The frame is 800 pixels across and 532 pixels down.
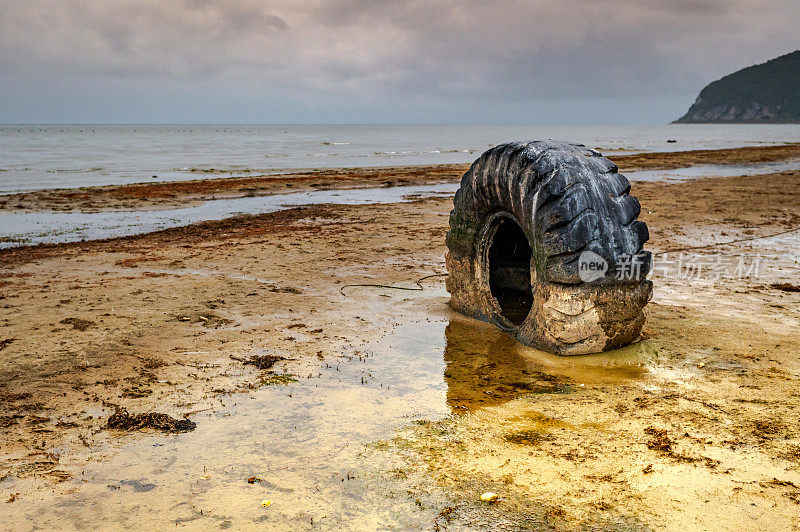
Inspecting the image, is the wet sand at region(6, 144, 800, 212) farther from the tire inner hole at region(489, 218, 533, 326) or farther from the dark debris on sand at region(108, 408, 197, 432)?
the dark debris on sand at region(108, 408, 197, 432)

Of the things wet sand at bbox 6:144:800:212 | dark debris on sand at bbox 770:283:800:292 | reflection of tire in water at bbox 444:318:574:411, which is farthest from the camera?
wet sand at bbox 6:144:800:212

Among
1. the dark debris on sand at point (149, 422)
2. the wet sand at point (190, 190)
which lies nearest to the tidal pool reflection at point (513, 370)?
the dark debris on sand at point (149, 422)

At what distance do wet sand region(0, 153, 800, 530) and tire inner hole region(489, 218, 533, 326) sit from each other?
1.96 feet

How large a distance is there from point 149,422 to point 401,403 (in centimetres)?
157

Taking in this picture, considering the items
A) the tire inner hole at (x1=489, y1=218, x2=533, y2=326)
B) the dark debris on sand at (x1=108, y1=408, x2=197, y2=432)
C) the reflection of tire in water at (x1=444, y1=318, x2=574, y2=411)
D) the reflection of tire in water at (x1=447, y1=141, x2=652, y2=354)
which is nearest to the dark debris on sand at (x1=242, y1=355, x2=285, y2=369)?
the dark debris on sand at (x1=108, y1=408, x2=197, y2=432)

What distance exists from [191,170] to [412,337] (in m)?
24.7

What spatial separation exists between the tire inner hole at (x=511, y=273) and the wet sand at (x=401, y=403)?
1.96 ft

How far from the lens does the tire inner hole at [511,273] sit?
6.36m

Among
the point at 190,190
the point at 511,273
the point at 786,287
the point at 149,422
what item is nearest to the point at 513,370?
the point at 511,273

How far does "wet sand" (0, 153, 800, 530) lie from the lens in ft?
9.56

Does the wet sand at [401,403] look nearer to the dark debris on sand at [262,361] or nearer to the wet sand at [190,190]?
the dark debris on sand at [262,361]

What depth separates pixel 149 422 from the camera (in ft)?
12.5

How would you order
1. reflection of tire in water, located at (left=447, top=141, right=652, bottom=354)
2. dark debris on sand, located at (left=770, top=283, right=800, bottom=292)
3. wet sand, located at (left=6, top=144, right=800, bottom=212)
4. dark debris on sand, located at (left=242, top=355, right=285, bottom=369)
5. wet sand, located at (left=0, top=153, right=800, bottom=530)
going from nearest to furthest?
1. wet sand, located at (left=0, top=153, right=800, bottom=530)
2. reflection of tire in water, located at (left=447, top=141, right=652, bottom=354)
3. dark debris on sand, located at (left=242, top=355, right=285, bottom=369)
4. dark debris on sand, located at (left=770, top=283, right=800, bottom=292)
5. wet sand, located at (left=6, top=144, right=800, bottom=212)

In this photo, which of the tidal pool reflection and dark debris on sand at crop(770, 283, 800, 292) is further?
dark debris on sand at crop(770, 283, 800, 292)
